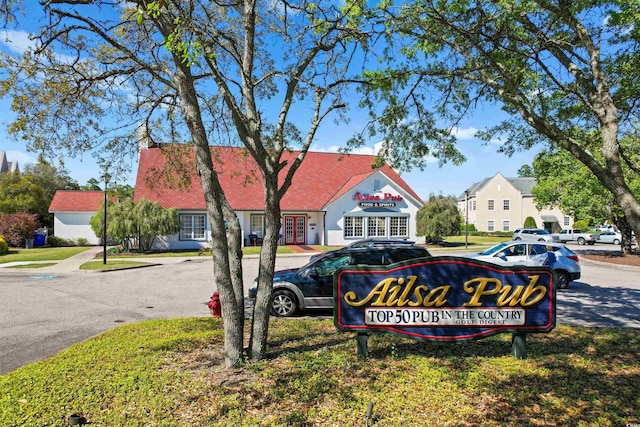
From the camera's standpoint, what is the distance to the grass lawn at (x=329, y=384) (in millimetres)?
4309

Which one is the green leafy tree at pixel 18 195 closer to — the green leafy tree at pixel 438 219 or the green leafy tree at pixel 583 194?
the green leafy tree at pixel 438 219

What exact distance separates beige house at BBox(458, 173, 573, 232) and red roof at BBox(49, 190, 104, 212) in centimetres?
4724

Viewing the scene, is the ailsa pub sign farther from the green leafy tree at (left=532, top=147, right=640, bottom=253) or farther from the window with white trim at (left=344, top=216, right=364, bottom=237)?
the window with white trim at (left=344, top=216, right=364, bottom=237)

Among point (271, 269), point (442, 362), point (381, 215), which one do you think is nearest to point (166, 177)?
point (271, 269)

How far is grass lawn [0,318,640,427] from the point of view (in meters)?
4.31

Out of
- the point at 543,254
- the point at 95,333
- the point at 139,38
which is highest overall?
the point at 139,38

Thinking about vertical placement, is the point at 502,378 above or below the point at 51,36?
below

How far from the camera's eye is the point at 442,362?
5992 mm

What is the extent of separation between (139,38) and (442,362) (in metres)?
8.13

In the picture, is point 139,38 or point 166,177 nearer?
point 139,38

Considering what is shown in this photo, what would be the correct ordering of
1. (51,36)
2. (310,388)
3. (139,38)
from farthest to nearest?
1. (139,38)
2. (51,36)
3. (310,388)

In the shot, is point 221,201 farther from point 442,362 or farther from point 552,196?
point 552,196

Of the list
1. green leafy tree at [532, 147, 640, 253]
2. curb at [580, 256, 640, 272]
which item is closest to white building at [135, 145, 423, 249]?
green leafy tree at [532, 147, 640, 253]

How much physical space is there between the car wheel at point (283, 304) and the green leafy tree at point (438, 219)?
24162 mm
